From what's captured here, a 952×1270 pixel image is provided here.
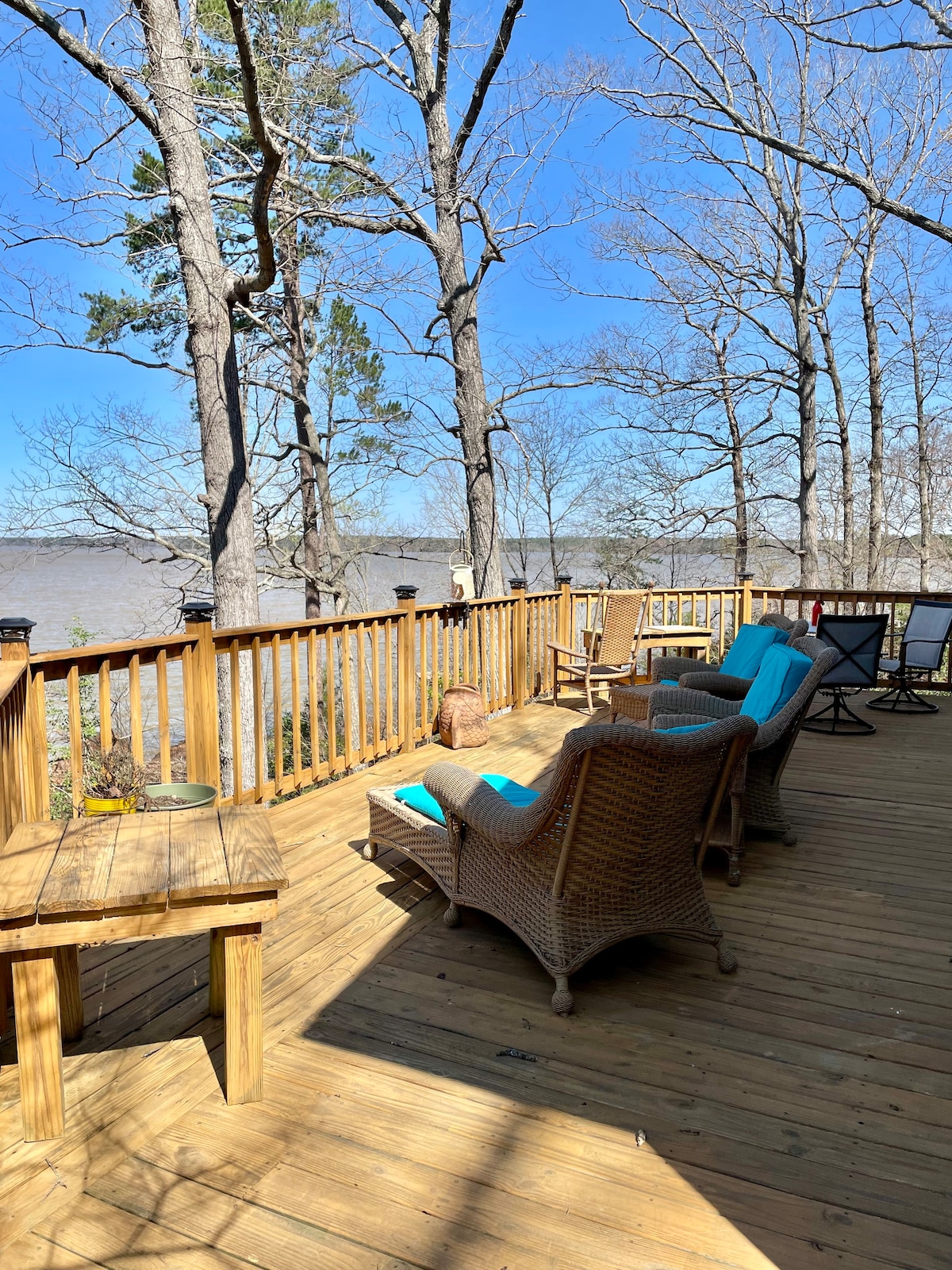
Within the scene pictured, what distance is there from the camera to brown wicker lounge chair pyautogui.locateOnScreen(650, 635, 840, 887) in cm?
341

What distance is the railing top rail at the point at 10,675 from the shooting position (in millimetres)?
2205

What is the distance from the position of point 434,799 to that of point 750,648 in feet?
9.09

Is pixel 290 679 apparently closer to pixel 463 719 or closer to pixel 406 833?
pixel 463 719

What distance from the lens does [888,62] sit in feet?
39.0

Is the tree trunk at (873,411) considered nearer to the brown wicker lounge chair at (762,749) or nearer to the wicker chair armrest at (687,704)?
the brown wicker lounge chair at (762,749)

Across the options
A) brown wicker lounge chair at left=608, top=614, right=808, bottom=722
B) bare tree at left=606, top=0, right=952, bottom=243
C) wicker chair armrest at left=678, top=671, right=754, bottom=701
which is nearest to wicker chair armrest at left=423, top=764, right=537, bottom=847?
brown wicker lounge chair at left=608, top=614, right=808, bottom=722

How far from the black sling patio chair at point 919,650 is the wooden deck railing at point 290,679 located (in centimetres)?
67

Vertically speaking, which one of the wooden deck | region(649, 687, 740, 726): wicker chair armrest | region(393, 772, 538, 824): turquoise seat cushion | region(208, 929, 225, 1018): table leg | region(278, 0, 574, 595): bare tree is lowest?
the wooden deck

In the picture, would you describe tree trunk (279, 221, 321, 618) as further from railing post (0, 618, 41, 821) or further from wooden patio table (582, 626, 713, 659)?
railing post (0, 618, 41, 821)

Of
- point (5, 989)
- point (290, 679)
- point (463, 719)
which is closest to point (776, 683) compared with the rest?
point (463, 719)

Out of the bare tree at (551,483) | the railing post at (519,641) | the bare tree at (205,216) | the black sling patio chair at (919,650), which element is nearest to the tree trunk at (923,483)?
the bare tree at (551,483)

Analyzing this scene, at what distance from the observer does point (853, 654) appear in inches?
250

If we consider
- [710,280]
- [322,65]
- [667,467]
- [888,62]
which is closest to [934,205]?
[888,62]

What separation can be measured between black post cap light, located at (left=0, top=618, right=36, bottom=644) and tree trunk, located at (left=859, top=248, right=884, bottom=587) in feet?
51.5
